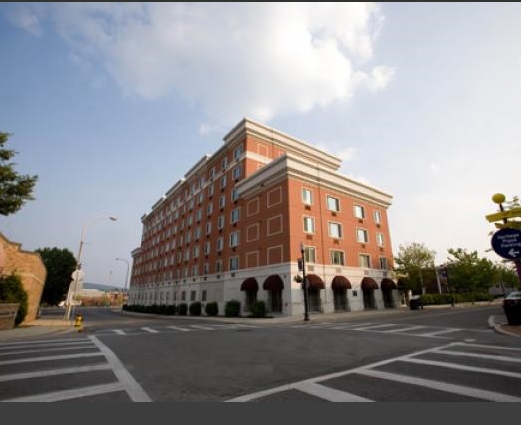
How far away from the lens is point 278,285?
27.4 metres

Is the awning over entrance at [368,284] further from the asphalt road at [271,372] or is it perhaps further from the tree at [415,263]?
the asphalt road at [271,372]

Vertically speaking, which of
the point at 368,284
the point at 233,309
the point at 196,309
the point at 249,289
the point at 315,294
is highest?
the point at 368,284

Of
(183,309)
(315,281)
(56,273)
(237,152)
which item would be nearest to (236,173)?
(237,152)

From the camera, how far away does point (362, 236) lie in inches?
1395

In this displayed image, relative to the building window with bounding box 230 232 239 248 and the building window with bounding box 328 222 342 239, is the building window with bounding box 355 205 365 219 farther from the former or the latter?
the building window with bounding box 230 232 239 248

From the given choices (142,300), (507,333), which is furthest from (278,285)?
(142,300)

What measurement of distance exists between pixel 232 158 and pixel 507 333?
3408 centimetres

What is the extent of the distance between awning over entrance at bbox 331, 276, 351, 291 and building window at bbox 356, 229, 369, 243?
6.43 metres

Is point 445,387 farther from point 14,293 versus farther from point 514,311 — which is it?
point 14,293

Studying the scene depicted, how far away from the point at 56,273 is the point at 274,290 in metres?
44.7

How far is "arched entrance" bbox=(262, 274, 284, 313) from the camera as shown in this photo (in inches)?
1085

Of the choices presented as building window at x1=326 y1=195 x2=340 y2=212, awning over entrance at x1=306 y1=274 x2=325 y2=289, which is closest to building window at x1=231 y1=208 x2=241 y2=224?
building window at x1=326 y1=195 x2=340 y2=212

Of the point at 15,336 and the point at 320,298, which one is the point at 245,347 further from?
the point at 320,298

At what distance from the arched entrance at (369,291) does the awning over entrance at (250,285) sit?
1185cm
